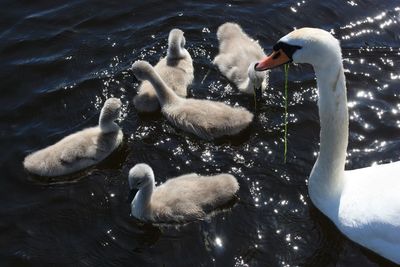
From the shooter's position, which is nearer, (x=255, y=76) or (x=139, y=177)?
(x=139, y=177)

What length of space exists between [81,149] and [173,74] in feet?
6.56

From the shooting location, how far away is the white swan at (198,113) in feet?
27.9

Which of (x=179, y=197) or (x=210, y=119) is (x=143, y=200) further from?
(x=210, y=119)

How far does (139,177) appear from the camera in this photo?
7.41 metres

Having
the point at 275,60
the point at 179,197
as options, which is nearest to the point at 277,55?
the point at 275,60

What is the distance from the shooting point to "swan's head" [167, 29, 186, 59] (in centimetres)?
945

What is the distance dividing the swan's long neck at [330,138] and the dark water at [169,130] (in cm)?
38

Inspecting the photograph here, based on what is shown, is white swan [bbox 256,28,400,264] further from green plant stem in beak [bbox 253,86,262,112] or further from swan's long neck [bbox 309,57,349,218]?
green plant stem in beak [bbox 253,86,262,112]

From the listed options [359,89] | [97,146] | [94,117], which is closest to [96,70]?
[94,117]

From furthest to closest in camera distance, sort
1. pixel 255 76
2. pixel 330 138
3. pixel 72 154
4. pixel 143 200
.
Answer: pixel 255 76
pixel 72 154
pixel 143 200
pixel 330 138

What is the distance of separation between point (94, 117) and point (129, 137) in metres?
0.64

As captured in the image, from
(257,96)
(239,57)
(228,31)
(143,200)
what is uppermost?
(228,31)

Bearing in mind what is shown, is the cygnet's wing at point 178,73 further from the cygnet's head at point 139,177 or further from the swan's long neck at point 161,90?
the cygnet's head at point 139,177

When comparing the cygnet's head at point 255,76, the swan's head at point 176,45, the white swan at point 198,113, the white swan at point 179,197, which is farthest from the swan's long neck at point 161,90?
the white swan at point 179,197
